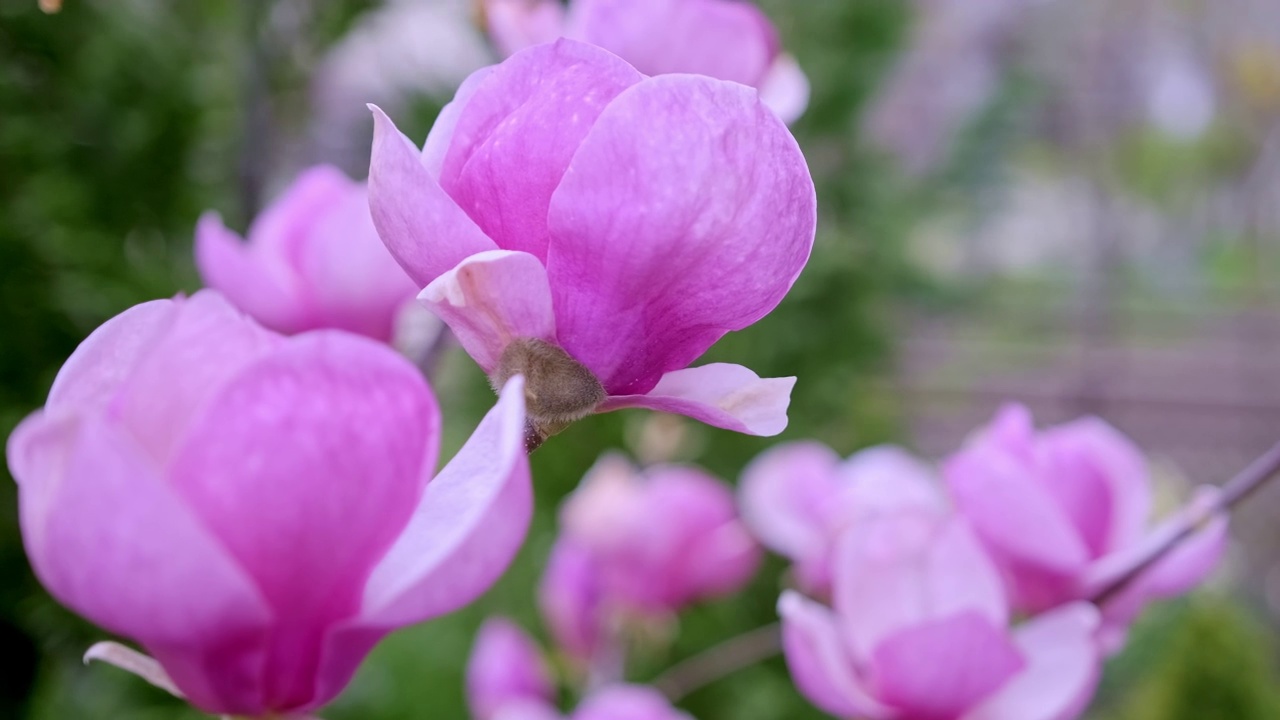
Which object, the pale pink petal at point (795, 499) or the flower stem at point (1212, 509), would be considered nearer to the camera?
the flower stem at point (1212, 509)

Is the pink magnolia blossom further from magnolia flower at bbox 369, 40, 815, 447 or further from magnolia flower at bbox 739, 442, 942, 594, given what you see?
magnolia flower at bbox 369, 40, 815, 447

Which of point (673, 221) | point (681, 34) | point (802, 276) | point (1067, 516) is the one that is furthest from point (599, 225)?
point (802, 276)

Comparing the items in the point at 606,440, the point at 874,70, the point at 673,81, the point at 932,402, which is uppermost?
the point at 673,81

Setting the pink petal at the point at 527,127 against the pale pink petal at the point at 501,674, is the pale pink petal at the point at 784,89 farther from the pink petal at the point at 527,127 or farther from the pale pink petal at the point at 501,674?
the pale pink petal at the point at 501,674

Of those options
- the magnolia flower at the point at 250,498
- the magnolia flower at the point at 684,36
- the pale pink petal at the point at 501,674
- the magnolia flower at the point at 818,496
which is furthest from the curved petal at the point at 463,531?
the pale pink petal at the point at 501,674

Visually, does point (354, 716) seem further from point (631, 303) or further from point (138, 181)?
point (631, 303)

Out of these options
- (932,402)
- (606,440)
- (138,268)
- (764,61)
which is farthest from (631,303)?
(932,402)

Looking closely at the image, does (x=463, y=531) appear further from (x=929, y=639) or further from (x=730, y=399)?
(x=929, y=639)

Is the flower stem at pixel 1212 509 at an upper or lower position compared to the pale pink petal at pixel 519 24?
lower
